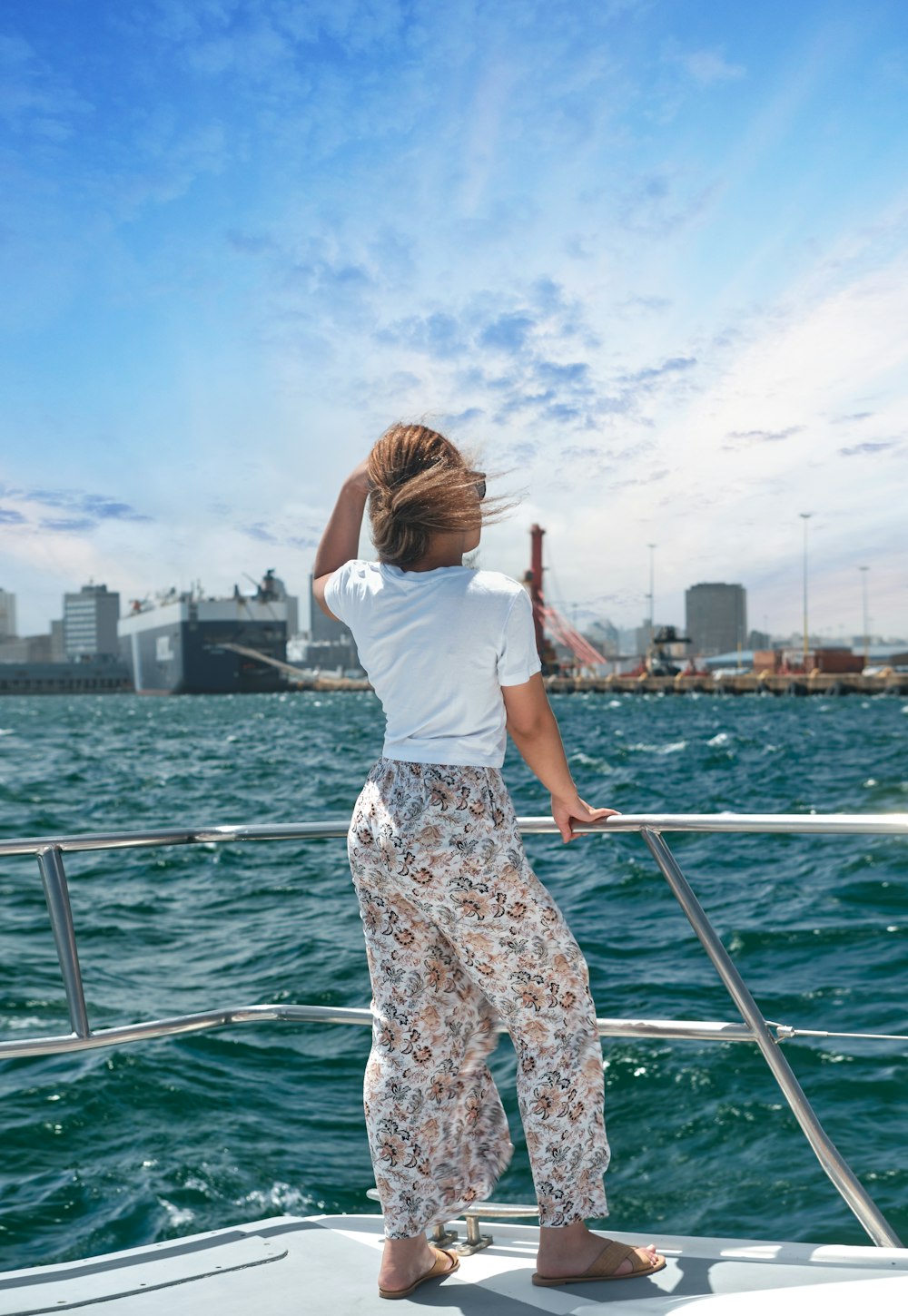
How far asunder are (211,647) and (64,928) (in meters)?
89.4

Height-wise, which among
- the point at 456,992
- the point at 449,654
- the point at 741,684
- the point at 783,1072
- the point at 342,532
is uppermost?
the point at 342,532

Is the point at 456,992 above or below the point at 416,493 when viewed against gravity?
below

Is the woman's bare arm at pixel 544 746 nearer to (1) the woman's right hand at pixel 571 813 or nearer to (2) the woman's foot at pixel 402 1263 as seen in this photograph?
(1) the woman's right hand at pixel 571 813

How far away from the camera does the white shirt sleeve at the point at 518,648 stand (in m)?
1.70

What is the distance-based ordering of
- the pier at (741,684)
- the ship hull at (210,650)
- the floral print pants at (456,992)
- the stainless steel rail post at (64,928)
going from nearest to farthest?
1. the floral print pants at (456,992)
2. the stainless steel rail post at (64,928)
3. the pier at (741,684)
4. the ship hull at (210,650)

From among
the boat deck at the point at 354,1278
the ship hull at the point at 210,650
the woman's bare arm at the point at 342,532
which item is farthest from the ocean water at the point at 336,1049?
the ship hull at the point at 210,650

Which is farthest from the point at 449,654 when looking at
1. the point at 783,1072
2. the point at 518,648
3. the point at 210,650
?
the point at 210,650

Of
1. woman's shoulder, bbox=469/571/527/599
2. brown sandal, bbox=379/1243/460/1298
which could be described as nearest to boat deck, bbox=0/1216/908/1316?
brown sandal, bbox=379/1243/460/1298

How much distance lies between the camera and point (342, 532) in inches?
75.2

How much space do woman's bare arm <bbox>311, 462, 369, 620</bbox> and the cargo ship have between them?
8931 cm

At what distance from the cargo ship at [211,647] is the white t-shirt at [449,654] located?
89517 millimetres

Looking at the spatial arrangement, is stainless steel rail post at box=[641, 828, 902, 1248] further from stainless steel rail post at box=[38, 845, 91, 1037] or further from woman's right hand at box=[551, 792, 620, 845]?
stainless steel rail post at box=[38, 845, 91, 1037]

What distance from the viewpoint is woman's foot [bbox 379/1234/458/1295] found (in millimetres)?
1770

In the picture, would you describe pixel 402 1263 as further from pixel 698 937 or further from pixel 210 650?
pixel 210 650
